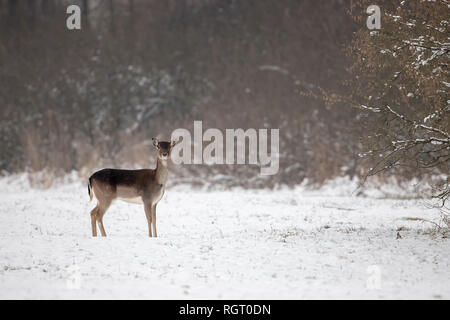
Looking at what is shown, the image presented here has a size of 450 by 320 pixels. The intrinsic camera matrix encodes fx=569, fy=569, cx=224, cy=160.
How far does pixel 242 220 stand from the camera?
45.6 ft

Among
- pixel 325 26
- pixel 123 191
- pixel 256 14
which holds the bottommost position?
pixel 123 191

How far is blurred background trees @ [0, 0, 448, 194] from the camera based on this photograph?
84.3 ft

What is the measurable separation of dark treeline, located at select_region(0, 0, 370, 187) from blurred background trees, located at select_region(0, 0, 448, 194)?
0.06 metres

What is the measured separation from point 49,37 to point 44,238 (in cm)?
2404

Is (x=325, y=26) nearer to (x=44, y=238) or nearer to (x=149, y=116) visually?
(x=149, y=116)

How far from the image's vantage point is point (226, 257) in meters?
9.09

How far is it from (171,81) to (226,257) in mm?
25320

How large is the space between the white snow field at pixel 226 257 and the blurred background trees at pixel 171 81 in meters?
11.2

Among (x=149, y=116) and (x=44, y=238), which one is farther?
(x=149, y=116)

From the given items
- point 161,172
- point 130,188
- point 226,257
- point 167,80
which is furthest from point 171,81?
point 226,257

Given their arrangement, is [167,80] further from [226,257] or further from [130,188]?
[226,257]

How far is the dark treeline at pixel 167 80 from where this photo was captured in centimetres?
2584

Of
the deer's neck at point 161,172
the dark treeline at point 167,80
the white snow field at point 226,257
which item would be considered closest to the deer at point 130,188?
the deer's neck at point 161,172

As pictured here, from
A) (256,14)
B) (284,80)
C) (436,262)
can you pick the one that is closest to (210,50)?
(256,14)
